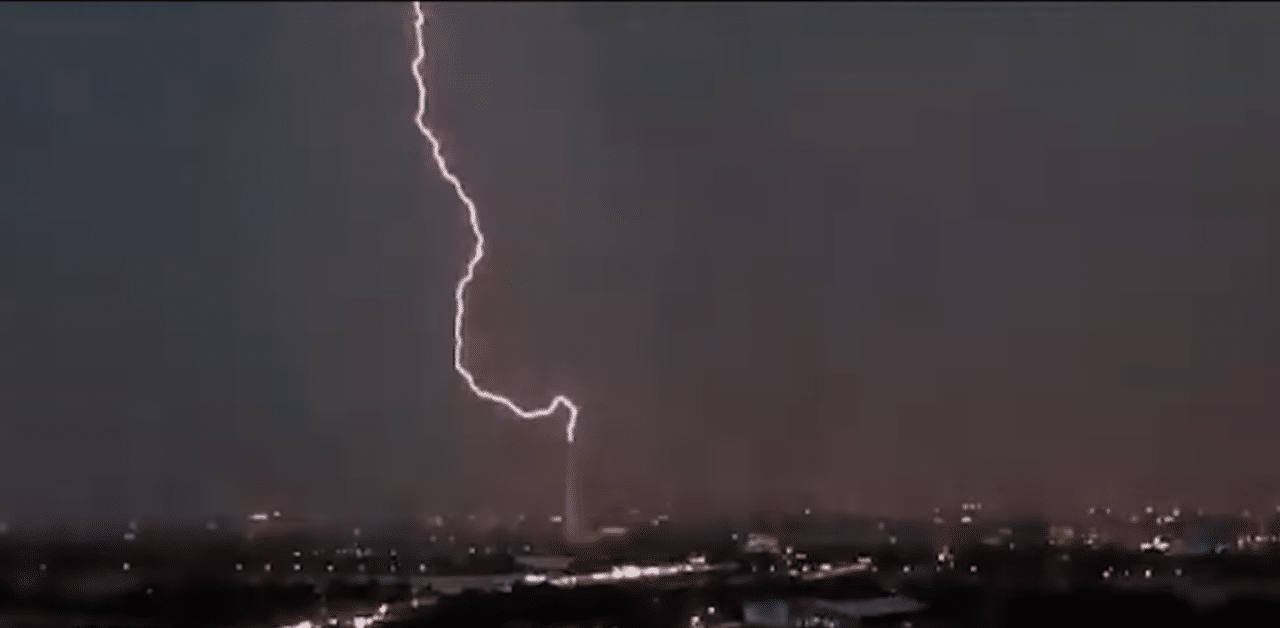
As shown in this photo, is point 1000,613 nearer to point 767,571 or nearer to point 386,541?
point 767,571

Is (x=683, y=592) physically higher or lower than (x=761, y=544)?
higher

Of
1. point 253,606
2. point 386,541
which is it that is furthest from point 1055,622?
point 386,541

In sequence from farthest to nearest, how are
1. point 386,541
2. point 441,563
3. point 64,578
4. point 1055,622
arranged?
point 386,541 → point 441,563 → point 64,578 → point 1055,622

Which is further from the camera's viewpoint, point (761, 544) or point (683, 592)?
point (761, 544)

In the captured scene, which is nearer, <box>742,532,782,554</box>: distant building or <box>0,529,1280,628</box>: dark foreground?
<box>0,529,1280,628</box>: dark foreground

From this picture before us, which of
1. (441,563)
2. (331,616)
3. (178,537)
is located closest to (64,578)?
(441,563)

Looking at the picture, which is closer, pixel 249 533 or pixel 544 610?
pixel 544 610

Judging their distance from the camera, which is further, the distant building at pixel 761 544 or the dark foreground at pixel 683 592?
the distant building at pixel 761 544

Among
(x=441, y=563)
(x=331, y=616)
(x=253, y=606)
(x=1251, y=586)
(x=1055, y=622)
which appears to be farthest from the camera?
(x=441, y=563)

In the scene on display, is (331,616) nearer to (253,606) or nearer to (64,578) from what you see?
(253,606)
